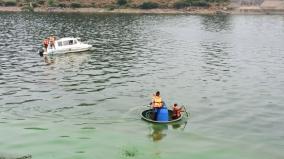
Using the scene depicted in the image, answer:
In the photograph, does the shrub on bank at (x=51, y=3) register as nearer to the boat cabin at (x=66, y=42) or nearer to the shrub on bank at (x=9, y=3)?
the shrub on bank at (x=9, y=3)

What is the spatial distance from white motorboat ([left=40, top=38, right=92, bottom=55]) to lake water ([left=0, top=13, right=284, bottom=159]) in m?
1.69

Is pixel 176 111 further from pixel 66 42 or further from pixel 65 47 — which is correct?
pixel 66 42

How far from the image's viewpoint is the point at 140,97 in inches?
1836

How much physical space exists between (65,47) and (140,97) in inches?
1166

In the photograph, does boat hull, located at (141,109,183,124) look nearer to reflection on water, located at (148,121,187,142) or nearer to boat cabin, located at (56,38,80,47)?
reflection on water, located at (148,121,187,142)

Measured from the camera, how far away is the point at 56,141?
3300 cm

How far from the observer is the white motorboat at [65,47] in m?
71.4

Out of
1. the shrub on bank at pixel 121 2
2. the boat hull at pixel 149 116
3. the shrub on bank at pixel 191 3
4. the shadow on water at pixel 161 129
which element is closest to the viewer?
the shadow on water at pixel 161 129

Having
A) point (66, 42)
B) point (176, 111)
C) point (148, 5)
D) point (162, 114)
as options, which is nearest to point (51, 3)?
point (148, 5)

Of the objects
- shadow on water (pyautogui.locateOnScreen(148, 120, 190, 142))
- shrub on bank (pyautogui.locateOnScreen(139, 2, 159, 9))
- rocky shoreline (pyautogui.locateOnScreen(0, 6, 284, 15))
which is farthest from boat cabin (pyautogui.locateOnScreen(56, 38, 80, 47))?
shrub on bank (pyautogui.locateOnScreen(139, 2, 159, 9))

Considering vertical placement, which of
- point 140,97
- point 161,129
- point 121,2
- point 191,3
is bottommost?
point 161,129

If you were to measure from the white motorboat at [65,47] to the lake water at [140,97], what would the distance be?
66.7 inches

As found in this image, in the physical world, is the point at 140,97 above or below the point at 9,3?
below

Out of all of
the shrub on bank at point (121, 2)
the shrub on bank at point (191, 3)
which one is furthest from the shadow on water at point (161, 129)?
the shrub on bank at point (121, 2)
